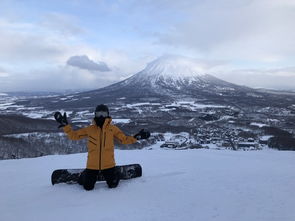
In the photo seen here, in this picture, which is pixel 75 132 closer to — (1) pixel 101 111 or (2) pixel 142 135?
(1) pixel 101 111

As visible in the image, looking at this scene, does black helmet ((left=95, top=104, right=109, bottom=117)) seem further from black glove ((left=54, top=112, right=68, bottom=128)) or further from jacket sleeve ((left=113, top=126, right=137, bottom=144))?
black glove ((left=54, top=112, right=68, bottom=128))

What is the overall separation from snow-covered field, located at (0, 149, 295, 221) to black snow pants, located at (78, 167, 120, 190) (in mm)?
119

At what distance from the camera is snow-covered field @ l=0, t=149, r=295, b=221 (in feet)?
14.1

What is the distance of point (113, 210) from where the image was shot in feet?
14.6

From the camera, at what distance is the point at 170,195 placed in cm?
507

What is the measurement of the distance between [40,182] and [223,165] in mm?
4156

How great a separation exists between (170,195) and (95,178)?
1414 mm

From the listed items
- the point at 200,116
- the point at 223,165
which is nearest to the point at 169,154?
the point at 223,165

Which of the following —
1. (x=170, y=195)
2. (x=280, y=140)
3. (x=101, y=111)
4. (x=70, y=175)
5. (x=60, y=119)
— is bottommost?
(x=280, y=140)

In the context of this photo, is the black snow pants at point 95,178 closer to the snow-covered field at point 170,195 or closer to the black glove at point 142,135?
the snow-covered field at point 170,195

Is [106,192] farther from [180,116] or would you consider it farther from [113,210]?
[180,116]

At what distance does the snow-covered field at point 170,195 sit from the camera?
14.1 feet

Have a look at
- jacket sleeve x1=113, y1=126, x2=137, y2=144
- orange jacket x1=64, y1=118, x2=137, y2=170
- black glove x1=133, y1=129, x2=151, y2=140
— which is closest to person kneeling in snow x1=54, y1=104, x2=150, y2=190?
orange jacket x1=64, y1=118, x2=137, y2=170

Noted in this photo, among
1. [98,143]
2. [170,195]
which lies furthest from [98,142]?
[170,195]
